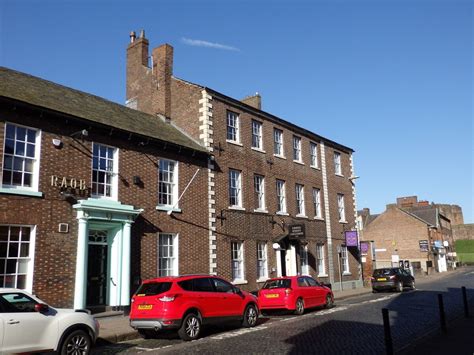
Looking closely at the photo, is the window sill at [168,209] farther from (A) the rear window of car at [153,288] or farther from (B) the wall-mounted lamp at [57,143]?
(A) the rear window of car at [153,288]

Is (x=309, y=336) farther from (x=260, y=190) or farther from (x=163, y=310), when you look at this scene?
(x=260, y=190)

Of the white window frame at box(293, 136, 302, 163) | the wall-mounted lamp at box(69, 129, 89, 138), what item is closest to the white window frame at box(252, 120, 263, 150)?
the white window frame at box(293, 136, 302, 163)

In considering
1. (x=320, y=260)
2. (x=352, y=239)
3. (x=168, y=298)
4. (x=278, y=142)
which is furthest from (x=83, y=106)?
(x=352, y=239)

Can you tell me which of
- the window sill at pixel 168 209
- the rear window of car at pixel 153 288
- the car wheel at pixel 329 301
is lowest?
the car wheel at pixel 329 301

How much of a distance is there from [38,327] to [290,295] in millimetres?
9847

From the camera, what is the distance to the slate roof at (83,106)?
14789 mm

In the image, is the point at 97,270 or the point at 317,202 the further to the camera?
the point at 317,202

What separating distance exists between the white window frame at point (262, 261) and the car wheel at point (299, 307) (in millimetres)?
5817

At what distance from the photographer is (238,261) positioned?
846 inches

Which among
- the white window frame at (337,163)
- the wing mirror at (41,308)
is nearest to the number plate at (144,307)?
the wing mirror at (41,308)

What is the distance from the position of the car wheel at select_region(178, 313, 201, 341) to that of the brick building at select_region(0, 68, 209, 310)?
14.9 ft

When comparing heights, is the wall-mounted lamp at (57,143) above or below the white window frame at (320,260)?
above

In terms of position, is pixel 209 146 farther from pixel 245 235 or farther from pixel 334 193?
pixel 334 193

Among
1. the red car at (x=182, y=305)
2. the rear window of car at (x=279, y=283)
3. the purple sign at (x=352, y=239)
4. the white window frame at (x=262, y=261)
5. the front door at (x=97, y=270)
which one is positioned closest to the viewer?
the red car at (x=182, y=305)
